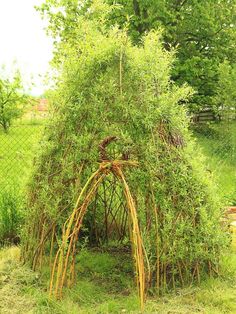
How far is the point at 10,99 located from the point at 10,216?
5215 mm

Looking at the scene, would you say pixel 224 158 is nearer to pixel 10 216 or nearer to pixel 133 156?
pixel 10 216

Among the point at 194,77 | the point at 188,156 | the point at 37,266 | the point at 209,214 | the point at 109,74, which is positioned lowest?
the point at 37,266

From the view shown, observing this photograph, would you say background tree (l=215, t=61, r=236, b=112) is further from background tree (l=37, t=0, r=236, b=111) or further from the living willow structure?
the living willow structure

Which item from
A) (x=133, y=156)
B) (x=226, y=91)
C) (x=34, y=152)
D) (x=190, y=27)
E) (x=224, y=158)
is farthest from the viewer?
(x=190, y=27)

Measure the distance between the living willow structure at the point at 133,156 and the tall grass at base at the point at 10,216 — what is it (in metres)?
1.26

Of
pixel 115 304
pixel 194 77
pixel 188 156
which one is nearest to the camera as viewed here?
pixel 115 304

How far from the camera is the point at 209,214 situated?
3869 millimetres

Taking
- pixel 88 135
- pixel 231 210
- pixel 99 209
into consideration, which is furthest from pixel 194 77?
pixel 88 135

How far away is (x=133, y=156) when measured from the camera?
375 cm

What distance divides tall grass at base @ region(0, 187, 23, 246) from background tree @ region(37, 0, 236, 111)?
13776 millimetres

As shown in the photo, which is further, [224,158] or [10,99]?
[224,158]

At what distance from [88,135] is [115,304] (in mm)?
1429

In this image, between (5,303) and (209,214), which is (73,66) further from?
(5,303)

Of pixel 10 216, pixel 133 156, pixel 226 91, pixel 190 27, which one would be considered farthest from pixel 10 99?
pixel 190 27
